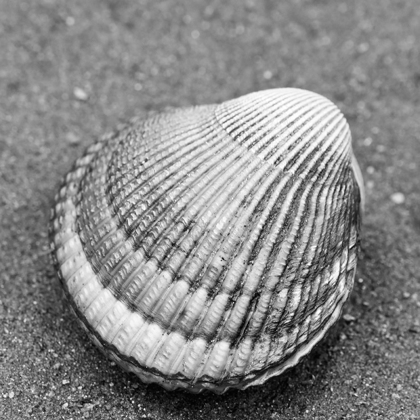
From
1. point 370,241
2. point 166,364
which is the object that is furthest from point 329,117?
point 166,364

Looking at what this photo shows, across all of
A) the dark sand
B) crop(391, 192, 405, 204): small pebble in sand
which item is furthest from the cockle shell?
crop(391, 192, 405, 204): small pebble in sand

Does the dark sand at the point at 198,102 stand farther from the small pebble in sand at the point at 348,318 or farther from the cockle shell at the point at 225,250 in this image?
the cockle shell at the point at 225,250

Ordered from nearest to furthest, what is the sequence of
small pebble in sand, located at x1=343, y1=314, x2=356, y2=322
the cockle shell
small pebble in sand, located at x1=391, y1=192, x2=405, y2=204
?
the cockle shell, small pebble in sand, located at x1=343, y1=314, x2=356, y2=322, small pebble in sand, located at x1=391, y1=192, x2=405, y2=204

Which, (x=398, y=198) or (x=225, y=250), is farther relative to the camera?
(x=398, y=198)

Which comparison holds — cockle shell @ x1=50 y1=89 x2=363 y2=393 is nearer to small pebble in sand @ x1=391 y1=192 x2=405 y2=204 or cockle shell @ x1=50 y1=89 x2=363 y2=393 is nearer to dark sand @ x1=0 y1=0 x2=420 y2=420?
dark sand @ x1=0 y1=0 x2=420 y2=420

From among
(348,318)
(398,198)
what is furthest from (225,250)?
(398,198)

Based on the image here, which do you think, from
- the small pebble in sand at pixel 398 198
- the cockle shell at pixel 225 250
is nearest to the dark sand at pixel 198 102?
the small pebble in sand at pixel 398 198

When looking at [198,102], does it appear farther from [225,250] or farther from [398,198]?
[225,250]
